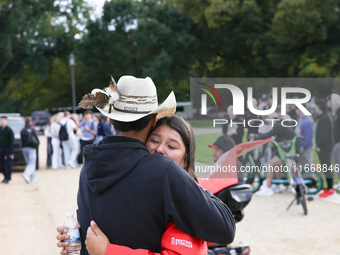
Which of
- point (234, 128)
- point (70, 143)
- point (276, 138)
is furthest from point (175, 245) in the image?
point (70, 143)

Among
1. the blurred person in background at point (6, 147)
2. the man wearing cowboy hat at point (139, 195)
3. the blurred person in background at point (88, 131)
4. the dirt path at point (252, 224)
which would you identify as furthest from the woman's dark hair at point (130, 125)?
the blurred person in background at point (88, 131)

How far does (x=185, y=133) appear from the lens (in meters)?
2.27

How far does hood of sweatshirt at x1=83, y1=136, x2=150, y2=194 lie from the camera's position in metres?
1.57

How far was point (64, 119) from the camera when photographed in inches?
483

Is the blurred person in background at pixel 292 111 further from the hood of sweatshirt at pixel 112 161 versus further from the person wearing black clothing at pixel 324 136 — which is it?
the hood of sweatshirt at pixel 112 161

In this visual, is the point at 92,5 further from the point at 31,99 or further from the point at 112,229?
the point at 112,229

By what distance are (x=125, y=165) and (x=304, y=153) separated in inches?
250

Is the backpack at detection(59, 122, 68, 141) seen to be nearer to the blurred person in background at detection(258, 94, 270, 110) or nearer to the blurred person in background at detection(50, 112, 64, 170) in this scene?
the blurred person in background at detection(50, 112, 64, 170)

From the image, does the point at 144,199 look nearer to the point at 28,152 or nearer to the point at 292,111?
the point at 292,111

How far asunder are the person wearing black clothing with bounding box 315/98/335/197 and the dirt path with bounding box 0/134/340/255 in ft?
2.82

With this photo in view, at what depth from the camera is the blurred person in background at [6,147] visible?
9.78 meters

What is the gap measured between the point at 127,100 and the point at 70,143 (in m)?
11.0

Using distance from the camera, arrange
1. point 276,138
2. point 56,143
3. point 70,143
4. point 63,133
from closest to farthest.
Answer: point 276,138
point 63,133
point 70,143
point 56,143
